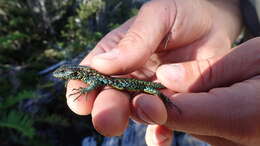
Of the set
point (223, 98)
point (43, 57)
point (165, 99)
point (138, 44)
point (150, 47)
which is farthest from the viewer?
point (43, 57)

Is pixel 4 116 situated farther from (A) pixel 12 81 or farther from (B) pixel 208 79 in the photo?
(B) pixel 208 79

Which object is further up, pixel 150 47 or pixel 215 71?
pixel 150 47

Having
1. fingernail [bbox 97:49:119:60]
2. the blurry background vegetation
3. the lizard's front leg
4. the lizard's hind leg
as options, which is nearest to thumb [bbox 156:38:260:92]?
the lizard's hind leg

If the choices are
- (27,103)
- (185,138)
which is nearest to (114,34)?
(185,138)

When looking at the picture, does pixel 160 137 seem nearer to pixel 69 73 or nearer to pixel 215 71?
pixel 215 71

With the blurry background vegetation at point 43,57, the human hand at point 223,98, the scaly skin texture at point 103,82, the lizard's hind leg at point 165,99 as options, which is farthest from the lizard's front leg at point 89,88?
the blurry background vegetation at point 43,57

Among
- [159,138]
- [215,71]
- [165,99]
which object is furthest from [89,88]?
[215,71]

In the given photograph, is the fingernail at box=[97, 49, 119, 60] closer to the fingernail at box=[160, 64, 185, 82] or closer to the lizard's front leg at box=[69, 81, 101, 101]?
the lizard's front leg at box=[69, 81, 101, 101]
